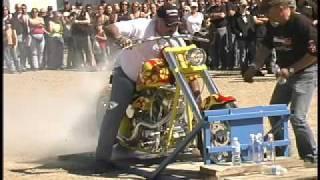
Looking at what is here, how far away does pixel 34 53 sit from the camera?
2002 centimetres

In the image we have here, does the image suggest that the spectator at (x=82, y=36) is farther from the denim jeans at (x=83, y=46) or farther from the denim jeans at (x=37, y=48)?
the denim jeans at (x=37, y=48)

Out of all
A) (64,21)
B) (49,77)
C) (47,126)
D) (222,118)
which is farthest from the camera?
(64,21)

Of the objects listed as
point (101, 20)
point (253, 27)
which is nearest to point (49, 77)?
point (101, 20)

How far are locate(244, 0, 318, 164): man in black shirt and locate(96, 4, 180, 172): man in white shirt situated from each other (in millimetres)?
901

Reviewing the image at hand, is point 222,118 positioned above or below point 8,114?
above

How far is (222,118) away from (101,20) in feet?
43.5

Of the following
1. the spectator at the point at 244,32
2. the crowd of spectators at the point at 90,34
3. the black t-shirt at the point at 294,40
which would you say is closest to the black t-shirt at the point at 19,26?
the crowd of spectators at the point at 90,34

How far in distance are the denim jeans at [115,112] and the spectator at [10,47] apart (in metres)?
11.8

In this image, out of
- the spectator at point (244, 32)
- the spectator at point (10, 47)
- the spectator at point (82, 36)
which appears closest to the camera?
the spectator at point (244, 32)

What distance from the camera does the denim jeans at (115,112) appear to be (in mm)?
7090

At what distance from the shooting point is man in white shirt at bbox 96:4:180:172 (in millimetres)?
7043

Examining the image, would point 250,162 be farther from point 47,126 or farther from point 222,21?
point 222,21

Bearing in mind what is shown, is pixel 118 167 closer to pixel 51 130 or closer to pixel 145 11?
pixel 51 130

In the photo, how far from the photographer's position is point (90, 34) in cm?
1989
